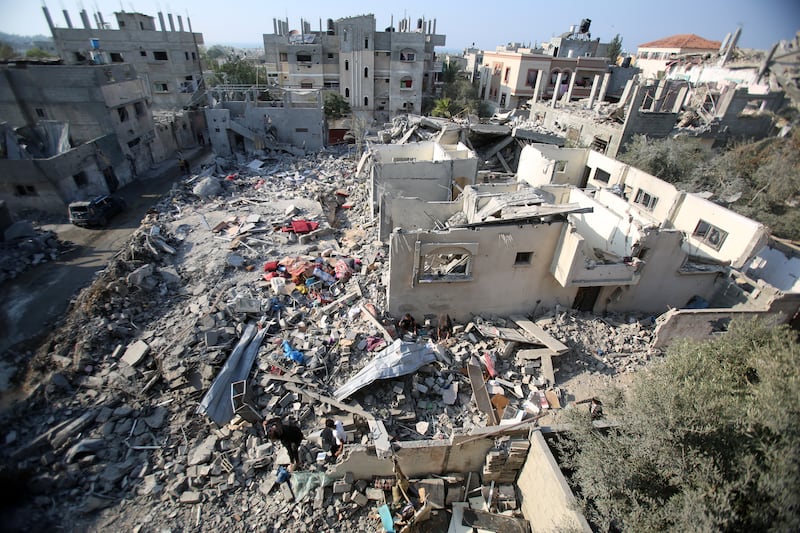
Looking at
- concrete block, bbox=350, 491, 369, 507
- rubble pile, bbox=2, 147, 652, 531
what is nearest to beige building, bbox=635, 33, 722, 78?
rubble pile, bbox=2, 147, 652, 531

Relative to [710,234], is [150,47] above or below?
above

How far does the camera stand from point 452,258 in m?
13.5

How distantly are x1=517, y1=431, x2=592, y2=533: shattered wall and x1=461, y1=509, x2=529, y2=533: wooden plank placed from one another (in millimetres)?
276

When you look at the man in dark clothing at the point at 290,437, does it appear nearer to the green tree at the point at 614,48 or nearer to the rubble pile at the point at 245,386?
the rubble pile at the point at 245,386

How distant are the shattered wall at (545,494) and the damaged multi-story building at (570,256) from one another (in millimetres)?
5254

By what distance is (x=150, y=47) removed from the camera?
34875 millimetres

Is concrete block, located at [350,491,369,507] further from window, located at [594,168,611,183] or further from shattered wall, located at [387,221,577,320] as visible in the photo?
window, located at [594,168,611,183]

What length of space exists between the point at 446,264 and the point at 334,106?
27673 millimetres

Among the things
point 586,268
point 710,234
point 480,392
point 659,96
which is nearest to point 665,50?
point 659,96

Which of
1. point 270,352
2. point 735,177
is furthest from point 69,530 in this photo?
point 735,177

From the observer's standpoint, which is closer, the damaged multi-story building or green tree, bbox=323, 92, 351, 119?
the damaged multi-story building

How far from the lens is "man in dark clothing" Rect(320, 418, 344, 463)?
8680mm

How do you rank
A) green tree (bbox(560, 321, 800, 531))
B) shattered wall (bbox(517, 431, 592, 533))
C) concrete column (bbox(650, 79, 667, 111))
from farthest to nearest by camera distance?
concrete column (bbox(650, 79, 667, 111)) < shattered wall (bbox(517, 431, 592, 533)) < green tree (bbox(560, 321, 800, 531))

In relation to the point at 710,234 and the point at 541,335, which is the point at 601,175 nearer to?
the point at 710,234
